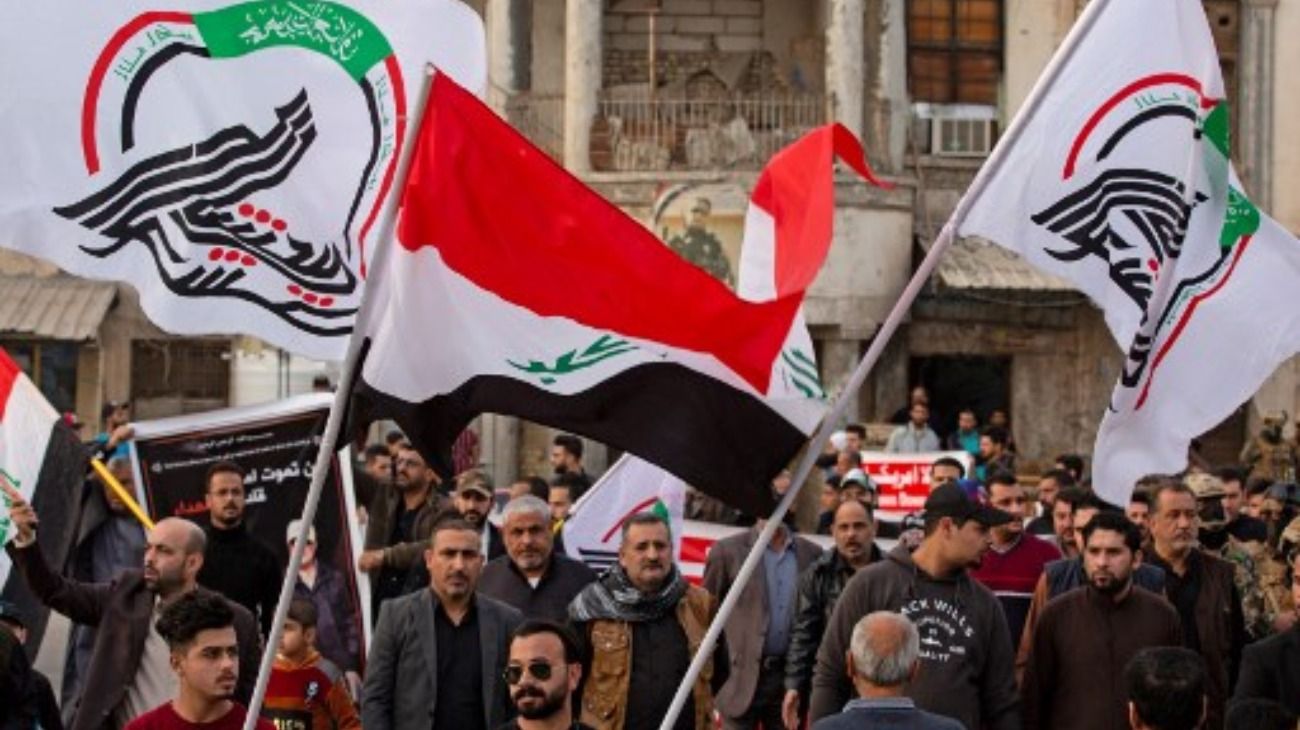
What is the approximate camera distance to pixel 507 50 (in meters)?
32.2

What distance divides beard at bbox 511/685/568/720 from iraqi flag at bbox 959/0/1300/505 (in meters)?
2.50

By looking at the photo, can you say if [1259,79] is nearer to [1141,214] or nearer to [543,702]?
[1141,214]

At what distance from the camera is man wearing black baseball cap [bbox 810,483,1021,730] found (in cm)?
1027

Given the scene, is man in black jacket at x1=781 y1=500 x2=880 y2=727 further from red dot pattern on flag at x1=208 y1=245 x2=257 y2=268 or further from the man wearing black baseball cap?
red dot pattern on flag at x1=208 y1=245 x2=257 y2=268

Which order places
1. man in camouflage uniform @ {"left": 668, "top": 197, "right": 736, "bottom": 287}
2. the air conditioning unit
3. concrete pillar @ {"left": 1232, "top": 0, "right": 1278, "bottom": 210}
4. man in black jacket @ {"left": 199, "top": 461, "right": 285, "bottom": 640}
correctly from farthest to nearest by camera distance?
the air conditioning unit
concrete pillar @ {"left": 1232, "top": 0, "right": 1278, "bottom": 210}
man in camouflage uniform @ {"left": 668, "top": 197, "right": 736, "bottom": 287}
man in black jacket @ {"left": 199, "top": 461, "right": 285, "bottom": 640}

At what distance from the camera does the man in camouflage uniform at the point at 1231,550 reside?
12.0 metres

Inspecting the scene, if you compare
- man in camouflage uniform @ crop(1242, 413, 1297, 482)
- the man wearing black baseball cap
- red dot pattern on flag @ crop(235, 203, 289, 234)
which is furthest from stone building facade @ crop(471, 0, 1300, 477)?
red dot pattern on flag @ crop(235, 203, 289, 234)

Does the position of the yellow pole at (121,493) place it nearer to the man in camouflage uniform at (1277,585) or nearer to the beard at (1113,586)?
the beard at (1113,586)

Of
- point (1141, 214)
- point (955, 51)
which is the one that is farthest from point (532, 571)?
point (955, 51)

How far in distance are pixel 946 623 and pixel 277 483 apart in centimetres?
369

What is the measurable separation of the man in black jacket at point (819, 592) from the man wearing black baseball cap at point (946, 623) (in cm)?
141

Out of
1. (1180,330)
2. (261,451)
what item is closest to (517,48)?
(261,451)

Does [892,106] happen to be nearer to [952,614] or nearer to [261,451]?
[261,451]

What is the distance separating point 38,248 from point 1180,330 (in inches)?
158
